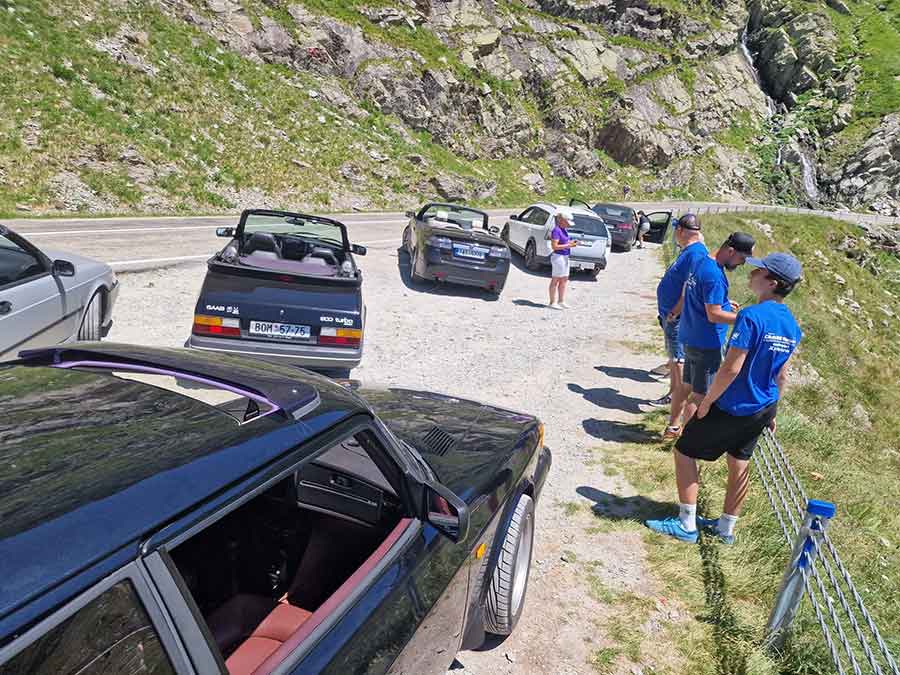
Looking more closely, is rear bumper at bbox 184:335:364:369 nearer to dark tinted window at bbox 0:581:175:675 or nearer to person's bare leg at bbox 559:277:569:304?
dark tinted window at bbox 0:581:175:675

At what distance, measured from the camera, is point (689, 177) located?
173 ft

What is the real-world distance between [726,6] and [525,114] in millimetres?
42071

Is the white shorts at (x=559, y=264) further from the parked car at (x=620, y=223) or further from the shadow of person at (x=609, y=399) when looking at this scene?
the parked car at (x=620, y=223)

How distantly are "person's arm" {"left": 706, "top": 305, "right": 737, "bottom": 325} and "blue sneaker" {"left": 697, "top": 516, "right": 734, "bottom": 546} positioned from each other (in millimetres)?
1546

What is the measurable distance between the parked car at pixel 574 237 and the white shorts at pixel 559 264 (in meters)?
2.89

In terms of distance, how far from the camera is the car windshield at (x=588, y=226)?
542 inches

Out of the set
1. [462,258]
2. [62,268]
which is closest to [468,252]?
[462,258]

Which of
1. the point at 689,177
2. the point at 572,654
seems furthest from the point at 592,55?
the point at 572,654

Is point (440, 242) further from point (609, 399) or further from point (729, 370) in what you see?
point (729, 370)

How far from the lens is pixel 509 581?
304 cm

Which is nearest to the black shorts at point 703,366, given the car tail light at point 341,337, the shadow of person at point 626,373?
the shadow of person at point 626,373

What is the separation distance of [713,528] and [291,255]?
5565 mm

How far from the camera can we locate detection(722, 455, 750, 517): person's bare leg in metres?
3.94

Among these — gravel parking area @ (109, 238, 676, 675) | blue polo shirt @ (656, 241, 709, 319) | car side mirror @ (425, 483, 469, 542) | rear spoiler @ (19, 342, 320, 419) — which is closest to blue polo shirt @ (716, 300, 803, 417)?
gravel parking area @ (109, 238, 676, 675)
